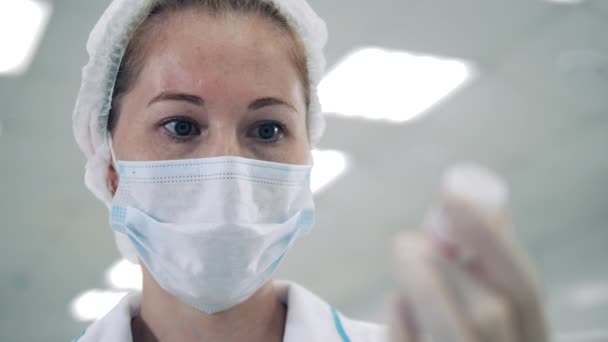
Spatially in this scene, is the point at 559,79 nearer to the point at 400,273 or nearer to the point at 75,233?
the point at 400,273

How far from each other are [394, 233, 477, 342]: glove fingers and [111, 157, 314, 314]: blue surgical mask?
0.51m

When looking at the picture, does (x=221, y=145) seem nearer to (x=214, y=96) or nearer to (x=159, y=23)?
(x=214, y=96)

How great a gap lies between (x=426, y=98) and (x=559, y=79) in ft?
2.69

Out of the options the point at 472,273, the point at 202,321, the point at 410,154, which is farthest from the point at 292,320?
the point at 410,154

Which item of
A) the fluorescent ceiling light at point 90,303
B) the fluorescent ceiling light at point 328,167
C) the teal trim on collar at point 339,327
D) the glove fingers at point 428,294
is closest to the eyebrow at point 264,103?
the teal trim on collar at point 339,327

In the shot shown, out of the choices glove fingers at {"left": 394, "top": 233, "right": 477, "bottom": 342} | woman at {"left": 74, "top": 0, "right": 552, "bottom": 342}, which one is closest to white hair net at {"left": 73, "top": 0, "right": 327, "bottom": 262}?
woman at {"left": 74, "top": 0, "right": 552, "bottom": 342}

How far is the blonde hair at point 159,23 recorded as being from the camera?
0.97 meters

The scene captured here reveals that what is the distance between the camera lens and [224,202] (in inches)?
35.2

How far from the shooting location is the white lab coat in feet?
3.20

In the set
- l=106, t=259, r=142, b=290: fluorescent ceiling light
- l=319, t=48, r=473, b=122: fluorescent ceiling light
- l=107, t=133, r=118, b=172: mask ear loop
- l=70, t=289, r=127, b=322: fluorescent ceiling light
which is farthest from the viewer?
l=70, t=289, r=127, b=322: fluorescent ceiling light

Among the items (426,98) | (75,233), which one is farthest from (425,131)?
(75,233)

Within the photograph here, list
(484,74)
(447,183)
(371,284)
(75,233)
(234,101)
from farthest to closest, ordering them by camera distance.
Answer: (371,284)
(75,233)
(484,74)
(234,101)
(447,183)

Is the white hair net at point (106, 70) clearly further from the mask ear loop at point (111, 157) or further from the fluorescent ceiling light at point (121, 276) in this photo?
the fluorescent ceiling light at point (121, 276)

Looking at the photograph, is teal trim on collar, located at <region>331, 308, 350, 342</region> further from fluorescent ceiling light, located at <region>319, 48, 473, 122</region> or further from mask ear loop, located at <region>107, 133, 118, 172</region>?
fluorescent ceiling light, located at <region>319, 48, 473, 122</region>
